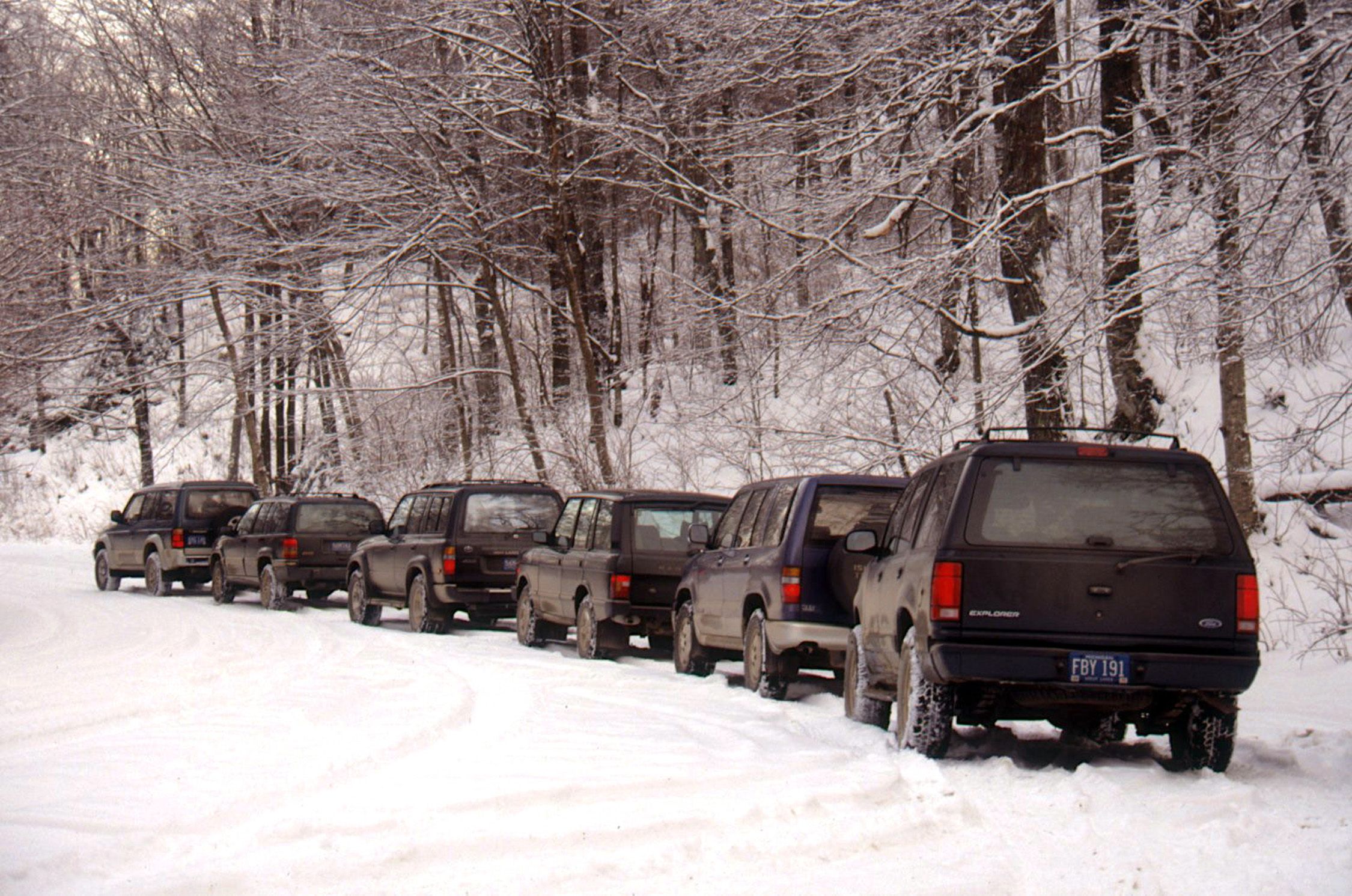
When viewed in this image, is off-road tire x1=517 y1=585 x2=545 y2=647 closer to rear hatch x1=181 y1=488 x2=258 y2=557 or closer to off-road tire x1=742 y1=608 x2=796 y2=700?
off-road tire x1=742 y1=608 x2=796 y2=700

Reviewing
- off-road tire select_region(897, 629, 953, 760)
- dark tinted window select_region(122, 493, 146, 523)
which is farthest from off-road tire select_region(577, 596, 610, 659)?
dark tinted window select_region(122, 493, 146, 523)

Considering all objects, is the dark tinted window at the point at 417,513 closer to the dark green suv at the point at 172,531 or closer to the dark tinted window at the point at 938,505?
the dark green suv at the point at 172,531

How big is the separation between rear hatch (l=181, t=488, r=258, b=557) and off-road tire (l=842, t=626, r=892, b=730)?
17577 millimetres

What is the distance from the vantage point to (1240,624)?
861 cm

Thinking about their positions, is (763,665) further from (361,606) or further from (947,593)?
(361,606)

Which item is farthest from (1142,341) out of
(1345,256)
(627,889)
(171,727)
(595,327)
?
(595,327)

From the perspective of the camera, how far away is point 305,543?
23.2 m

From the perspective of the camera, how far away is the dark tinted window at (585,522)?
16.3 meters

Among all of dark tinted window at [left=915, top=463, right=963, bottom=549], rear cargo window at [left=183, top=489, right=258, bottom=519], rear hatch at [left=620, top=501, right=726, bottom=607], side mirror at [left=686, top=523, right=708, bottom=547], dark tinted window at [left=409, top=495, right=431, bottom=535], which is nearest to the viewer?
dark tinted window at [left=915, top=463, right=963, bottom=549]

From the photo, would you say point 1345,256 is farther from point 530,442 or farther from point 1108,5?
point 530,442

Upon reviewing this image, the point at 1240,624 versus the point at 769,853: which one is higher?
the point at 1240,624

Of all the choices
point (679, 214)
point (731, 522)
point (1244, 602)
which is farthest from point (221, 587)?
point (679, 214)

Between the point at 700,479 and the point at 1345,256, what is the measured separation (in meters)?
16.8

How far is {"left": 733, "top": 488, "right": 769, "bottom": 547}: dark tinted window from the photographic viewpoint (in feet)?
44.0
